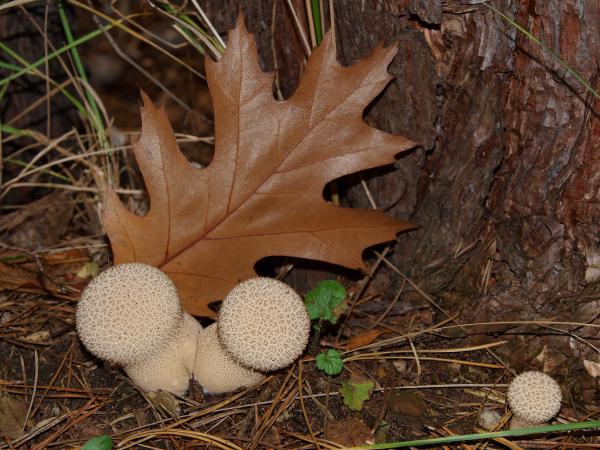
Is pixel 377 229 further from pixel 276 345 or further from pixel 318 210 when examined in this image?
pixel 276 345

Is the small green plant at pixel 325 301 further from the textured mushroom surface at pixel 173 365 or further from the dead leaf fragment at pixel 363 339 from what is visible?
Result: the textured mushroom surface at pixel 173 365

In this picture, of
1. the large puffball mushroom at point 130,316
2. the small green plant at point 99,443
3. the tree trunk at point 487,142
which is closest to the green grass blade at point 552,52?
the tree trunk at point 487,142

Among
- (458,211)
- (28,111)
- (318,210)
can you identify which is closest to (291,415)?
(318,210)

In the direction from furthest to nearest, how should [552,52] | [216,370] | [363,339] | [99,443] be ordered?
[363,339], [216,370], [99,443], [552,52]

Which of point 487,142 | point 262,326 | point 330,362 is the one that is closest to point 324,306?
point 330,362

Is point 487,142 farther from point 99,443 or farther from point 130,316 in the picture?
point 99,443

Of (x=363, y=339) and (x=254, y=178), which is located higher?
(x=254, y=178)
